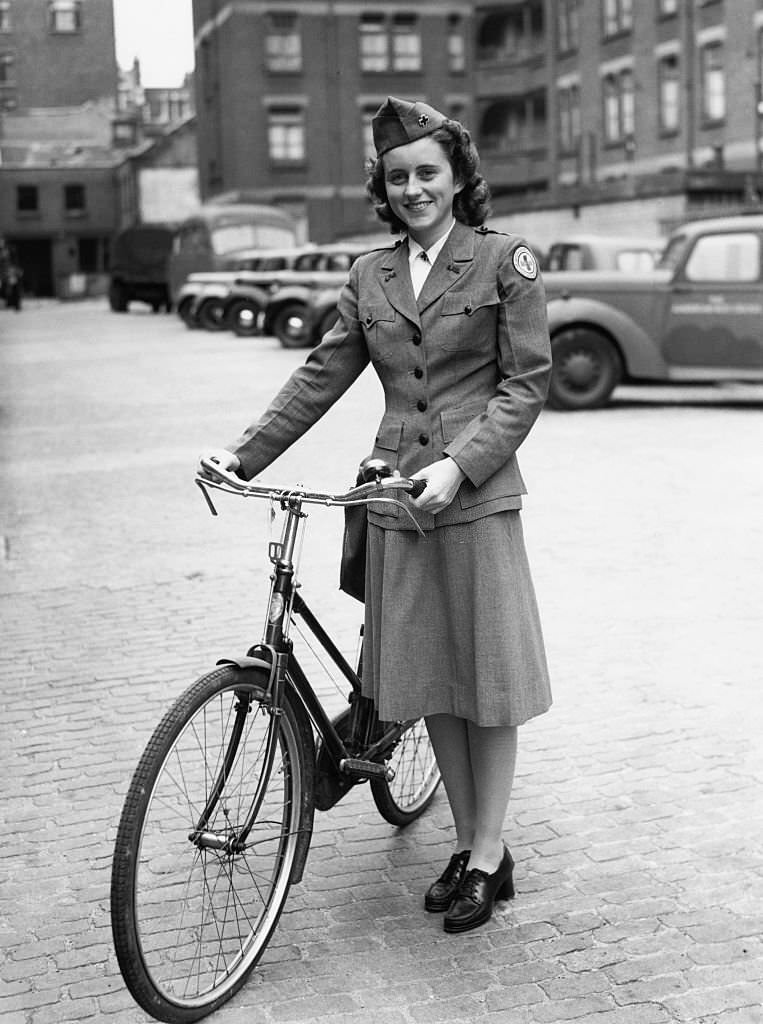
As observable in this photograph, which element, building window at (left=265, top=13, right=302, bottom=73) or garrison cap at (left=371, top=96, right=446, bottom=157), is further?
building window at (left=265, top=13, right=302, bottom=73)

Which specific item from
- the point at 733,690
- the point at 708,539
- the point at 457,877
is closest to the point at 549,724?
the point at 733,690

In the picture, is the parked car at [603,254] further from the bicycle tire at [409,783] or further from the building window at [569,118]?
the building window at [569,118]

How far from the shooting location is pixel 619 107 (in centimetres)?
4541

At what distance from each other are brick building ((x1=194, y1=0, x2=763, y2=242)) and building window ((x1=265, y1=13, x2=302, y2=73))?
0.12 feet

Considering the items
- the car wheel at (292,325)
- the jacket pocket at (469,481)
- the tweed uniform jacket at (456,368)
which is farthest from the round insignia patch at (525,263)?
the car wheel at (292,325)

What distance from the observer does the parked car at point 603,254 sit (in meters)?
16.3

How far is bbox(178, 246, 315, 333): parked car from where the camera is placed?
29531 millimetres

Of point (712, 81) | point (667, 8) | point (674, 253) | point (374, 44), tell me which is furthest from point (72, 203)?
point (674, 253)

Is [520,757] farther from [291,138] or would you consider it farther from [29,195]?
[29,195]

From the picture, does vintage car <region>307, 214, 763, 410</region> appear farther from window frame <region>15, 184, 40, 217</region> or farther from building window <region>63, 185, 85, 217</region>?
window frame <region>15, 184, 40, 217</region>

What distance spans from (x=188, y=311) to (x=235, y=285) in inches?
101

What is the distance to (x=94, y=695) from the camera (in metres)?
5.67

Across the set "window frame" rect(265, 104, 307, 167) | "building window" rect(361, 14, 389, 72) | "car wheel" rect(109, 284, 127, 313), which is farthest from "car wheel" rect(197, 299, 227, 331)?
"building window" rect(361, 14, 389, 72)

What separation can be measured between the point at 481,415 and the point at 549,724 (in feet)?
6.79
